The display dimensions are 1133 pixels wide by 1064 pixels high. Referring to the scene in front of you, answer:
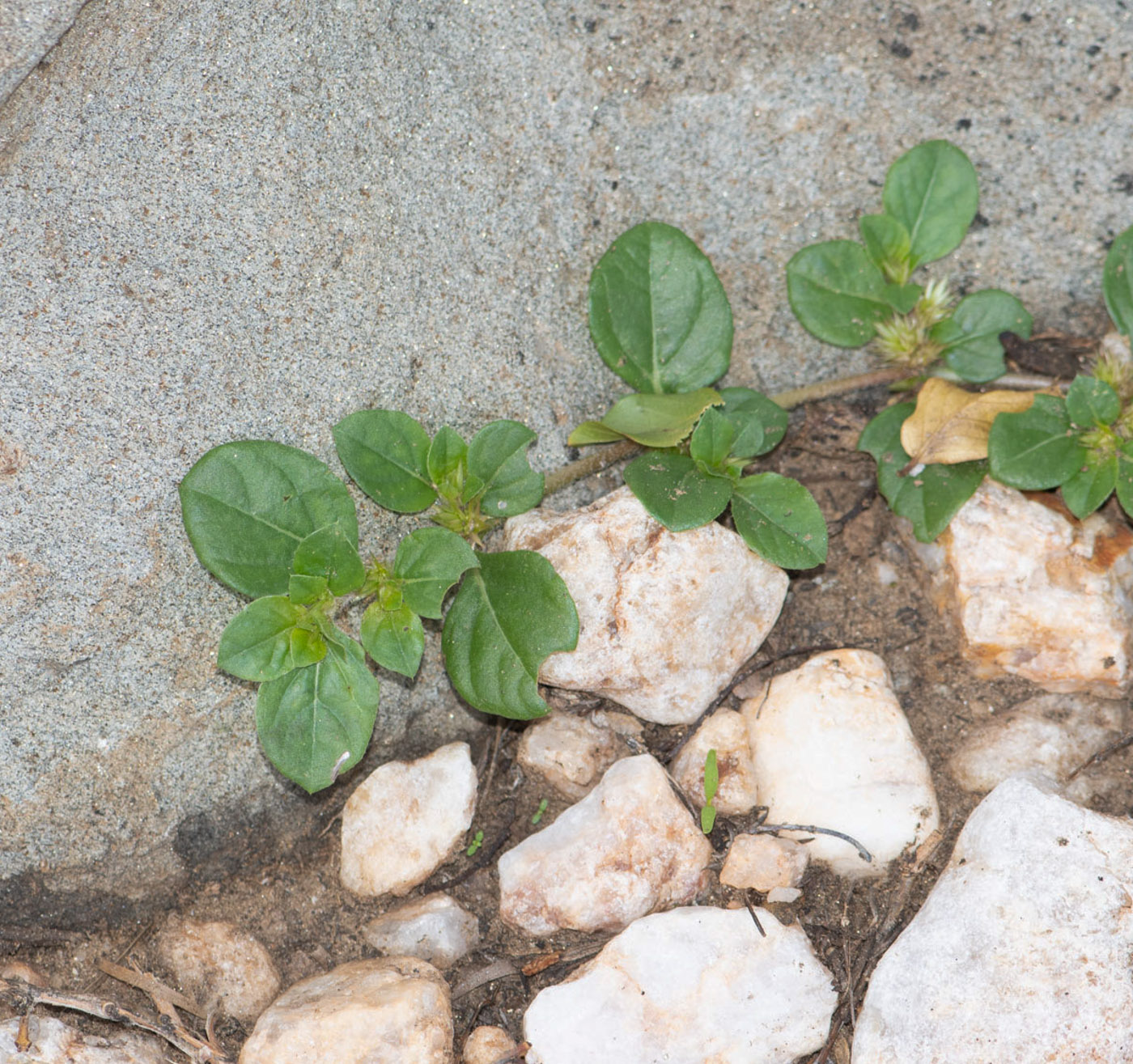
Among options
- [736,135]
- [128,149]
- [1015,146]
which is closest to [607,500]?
[736,135]

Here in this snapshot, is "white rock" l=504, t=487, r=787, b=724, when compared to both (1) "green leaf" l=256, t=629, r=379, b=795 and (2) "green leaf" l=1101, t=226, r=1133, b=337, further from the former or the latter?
(2) "green leaf" l=1101, t=226, r=1133, b=337

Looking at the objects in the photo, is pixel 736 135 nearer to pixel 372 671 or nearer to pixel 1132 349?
pixel 1132 349

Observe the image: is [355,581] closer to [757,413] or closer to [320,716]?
[320,716]

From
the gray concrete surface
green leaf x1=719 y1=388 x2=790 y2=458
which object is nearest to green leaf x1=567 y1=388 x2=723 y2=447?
green leaf x1=719 y1=388 x2=790 y2=458

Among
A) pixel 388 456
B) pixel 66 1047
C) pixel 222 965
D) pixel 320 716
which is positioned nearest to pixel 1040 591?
pixel 388 456

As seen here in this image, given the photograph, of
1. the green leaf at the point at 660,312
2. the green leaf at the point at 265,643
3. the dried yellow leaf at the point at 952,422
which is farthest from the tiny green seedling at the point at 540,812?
the dried yellow leaf at the point at 952,422
